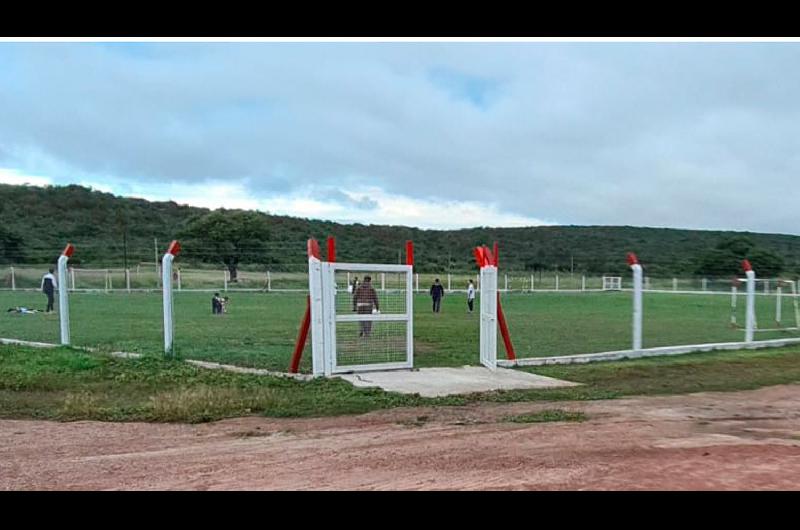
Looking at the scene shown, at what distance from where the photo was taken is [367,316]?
9.89 m

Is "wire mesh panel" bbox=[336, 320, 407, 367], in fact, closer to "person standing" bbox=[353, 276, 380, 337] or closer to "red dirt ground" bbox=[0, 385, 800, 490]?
"person standing" bbox=[353, 276, 380, 337]

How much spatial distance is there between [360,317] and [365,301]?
14.5 inches

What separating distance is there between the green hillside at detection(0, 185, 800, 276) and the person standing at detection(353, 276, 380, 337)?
23.8 feet

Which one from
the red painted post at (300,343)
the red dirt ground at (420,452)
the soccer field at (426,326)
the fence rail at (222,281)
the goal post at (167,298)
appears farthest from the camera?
the fence rail at (222,281)

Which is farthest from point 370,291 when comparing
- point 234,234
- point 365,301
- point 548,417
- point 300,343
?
point 234,234

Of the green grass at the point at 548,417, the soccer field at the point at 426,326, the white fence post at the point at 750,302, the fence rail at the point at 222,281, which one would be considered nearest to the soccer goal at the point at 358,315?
the soccer field at the point at 426,326

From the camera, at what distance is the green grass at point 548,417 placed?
6816 mm

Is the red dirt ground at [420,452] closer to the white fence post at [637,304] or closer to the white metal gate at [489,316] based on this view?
the white metal gate at [489,316]

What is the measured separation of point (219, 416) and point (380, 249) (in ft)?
118

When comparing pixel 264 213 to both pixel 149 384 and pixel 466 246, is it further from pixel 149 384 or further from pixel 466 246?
pixel 149 384

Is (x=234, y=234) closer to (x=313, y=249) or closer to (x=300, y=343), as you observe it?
(x=313, y=249)

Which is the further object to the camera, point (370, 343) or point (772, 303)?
point (772, 303)

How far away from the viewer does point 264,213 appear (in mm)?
55125

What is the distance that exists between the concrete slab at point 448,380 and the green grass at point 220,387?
0.33 meters
